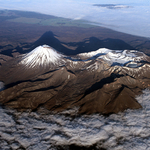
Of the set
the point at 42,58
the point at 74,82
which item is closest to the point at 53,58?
the point at 42,58

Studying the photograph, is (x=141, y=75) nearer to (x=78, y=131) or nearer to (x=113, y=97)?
(x=113, y=97)

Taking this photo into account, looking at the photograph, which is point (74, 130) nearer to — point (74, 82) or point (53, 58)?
point (74, 82)

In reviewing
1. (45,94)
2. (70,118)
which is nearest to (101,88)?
(70,118)

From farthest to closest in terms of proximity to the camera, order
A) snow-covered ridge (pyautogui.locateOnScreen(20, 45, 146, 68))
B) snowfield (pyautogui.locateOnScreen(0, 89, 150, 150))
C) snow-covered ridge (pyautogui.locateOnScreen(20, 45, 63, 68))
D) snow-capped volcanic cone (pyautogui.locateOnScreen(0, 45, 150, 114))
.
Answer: snow-covered ridge (pyautogui.locateOnScreen(20, 45, 63, 68)) < snow-covered ridge (pyautogui.locateOnScreen(20, 45, 146, 68)) < snow-capped volcanic cone (pyautogui.locateOnScreen(0, 45, 150, 114)) < snowfield (pyautogui.locateOnScreen(0, 89, 150, 150))

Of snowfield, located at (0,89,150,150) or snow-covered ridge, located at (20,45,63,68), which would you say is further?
snow-covered ridge, located at (20,45,63,68)

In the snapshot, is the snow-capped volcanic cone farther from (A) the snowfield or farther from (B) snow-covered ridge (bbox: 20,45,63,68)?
(A) the snowfield

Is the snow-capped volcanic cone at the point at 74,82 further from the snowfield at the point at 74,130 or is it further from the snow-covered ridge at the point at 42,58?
the snowfield at the point at 74,130

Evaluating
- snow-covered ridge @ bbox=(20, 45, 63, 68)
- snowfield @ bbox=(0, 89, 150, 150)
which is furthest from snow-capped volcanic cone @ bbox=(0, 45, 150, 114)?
snowfield @ bbox=(0, 89, 150, 150)
